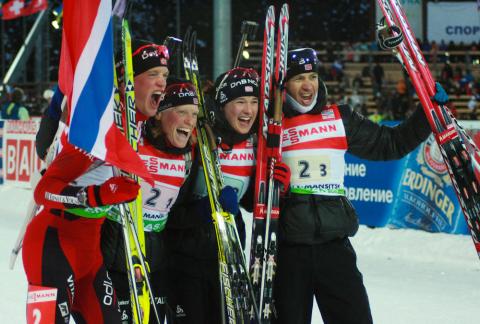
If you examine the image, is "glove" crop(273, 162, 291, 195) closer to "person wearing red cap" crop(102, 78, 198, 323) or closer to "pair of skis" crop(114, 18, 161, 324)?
"person wearing red cap" crop(102, 78, 198, 323)

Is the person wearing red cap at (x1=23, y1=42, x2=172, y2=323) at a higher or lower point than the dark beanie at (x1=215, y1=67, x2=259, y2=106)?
lower

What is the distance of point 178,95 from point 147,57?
0.91ft

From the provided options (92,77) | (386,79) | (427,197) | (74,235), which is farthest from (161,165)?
(386,79)

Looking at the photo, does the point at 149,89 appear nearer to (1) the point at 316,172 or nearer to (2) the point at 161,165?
(2) the point at 161,165

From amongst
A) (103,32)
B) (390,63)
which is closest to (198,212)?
(103,32)

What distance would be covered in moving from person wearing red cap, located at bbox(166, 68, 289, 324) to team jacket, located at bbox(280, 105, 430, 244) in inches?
9.5

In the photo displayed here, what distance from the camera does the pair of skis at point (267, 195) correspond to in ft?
15.5

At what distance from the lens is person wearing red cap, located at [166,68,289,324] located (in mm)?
4879

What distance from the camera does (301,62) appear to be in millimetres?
4801

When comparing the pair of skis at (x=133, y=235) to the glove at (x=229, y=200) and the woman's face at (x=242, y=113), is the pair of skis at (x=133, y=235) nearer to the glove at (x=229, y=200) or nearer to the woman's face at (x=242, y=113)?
the glove at (x=229, y=200)

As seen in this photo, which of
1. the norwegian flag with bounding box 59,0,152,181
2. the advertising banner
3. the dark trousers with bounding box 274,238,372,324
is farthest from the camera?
the advertising banner

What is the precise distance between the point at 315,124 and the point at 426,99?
22.6 inches

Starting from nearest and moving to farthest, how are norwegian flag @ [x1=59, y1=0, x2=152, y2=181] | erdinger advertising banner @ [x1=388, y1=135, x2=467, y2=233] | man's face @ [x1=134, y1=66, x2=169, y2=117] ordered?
norwegian flag @ [x1=59, y1=0, x2=152, y2=181]
man's face @ [x1=134, y1=66, x2=169, y2=117]
erdinger advertising banner @ [x1=388, y1=135, x2=467, y2=233]

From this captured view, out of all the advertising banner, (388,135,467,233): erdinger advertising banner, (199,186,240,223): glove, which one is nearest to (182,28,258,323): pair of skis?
(199,186,240,223): glove
